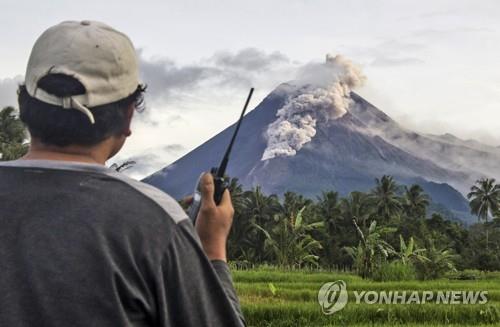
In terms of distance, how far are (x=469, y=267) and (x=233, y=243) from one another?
13811 mm

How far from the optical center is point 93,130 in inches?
60.4

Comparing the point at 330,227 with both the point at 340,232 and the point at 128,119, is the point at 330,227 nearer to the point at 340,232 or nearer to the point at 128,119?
the point at 340,232

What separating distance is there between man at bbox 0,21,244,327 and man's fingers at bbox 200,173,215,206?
0.49ft

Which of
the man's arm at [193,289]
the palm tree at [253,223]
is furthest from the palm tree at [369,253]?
the man's arm at [193,289]

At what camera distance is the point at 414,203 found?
61594 mm

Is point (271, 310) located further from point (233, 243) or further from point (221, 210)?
point (233, 243)

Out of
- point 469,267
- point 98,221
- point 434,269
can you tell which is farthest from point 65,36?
point 469,267

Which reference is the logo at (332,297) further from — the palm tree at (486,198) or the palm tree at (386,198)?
the palm tree at (486,198)

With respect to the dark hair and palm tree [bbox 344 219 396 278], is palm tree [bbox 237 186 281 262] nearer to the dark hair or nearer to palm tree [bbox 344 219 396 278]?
palm tree [bbox 344 219 396 278]

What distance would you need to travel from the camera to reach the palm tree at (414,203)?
60.9 metres

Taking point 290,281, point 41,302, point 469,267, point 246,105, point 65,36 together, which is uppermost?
point 65,36

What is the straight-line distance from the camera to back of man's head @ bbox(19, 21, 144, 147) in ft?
4.98

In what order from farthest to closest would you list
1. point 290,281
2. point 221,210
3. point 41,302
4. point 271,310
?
1. point 290,281
2. point 271,310
3. point 221,210
4. point 41,302

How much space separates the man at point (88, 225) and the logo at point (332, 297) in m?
9.68
